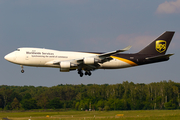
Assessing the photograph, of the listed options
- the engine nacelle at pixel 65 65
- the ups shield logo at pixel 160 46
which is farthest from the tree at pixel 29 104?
the ups shield logo at pixel 160 46

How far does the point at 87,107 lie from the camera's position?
305 feet

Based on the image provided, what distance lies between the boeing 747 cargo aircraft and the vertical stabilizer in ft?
3.43

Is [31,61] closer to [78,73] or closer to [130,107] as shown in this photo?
[78,73]

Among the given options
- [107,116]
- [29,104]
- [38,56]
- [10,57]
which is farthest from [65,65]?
[29,104]

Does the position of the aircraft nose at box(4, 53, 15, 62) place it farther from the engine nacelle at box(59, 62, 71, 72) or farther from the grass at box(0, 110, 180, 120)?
the grass at box(0, 110, 180, 120)

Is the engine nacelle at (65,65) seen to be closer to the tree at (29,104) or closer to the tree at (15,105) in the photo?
the tree at (29,104)

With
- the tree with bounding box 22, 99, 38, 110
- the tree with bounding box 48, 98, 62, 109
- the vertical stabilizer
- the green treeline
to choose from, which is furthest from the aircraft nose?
the tree with bounding box 48, 98, 62, 109

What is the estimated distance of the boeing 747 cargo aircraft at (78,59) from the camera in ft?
137

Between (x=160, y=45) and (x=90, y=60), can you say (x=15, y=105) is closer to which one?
(x=90, y=60)

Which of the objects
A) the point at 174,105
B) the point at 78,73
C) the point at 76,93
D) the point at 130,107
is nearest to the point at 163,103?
the point at 174,105

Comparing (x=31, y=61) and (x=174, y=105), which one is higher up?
(x=31, y=61)

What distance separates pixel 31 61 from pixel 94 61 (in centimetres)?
1040

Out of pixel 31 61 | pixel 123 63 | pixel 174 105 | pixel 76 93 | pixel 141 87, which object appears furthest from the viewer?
pixel 76 93

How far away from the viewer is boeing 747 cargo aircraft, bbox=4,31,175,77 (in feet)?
137
